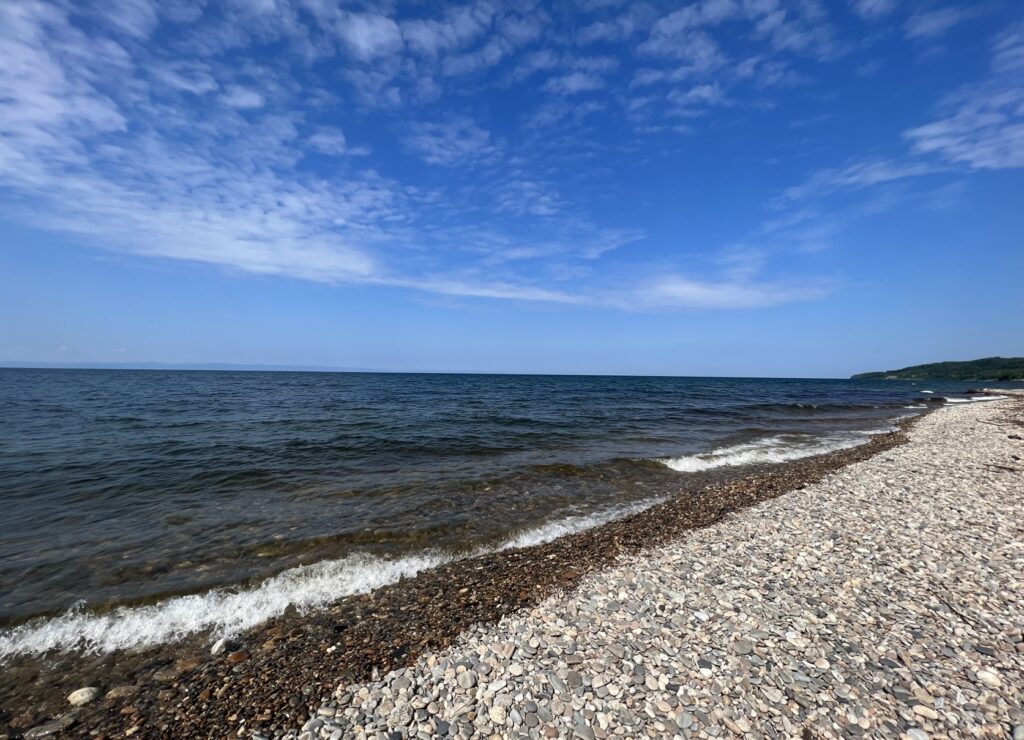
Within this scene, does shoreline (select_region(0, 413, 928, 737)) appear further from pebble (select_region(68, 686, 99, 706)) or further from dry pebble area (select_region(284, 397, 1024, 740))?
dry pebble area (select_region(284, 397, 1024, 740))

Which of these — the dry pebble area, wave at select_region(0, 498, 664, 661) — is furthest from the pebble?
the dry pebble area

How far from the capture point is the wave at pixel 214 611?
6145 mm

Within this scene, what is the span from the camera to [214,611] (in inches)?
271

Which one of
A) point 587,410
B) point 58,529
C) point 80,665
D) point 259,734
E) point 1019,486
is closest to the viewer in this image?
point 259,734

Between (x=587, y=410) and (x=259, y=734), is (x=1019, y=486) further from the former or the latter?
(x=587, y=410)

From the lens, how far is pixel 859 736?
399cm

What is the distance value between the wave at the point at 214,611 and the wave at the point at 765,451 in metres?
11.7

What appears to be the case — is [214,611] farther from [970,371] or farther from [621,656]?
[970,371]

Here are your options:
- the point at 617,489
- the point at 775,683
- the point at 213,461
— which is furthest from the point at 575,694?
the point at 213,461

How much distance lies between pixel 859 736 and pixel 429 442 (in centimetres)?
1846

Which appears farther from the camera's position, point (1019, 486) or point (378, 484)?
point (378, 484)

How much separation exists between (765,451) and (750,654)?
17.8 meters

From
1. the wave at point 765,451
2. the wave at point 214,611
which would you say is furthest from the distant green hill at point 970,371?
the wave at point 214,611

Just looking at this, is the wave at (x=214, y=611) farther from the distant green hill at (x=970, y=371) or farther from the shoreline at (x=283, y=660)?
the distant green hill at (x=970, y=371)
